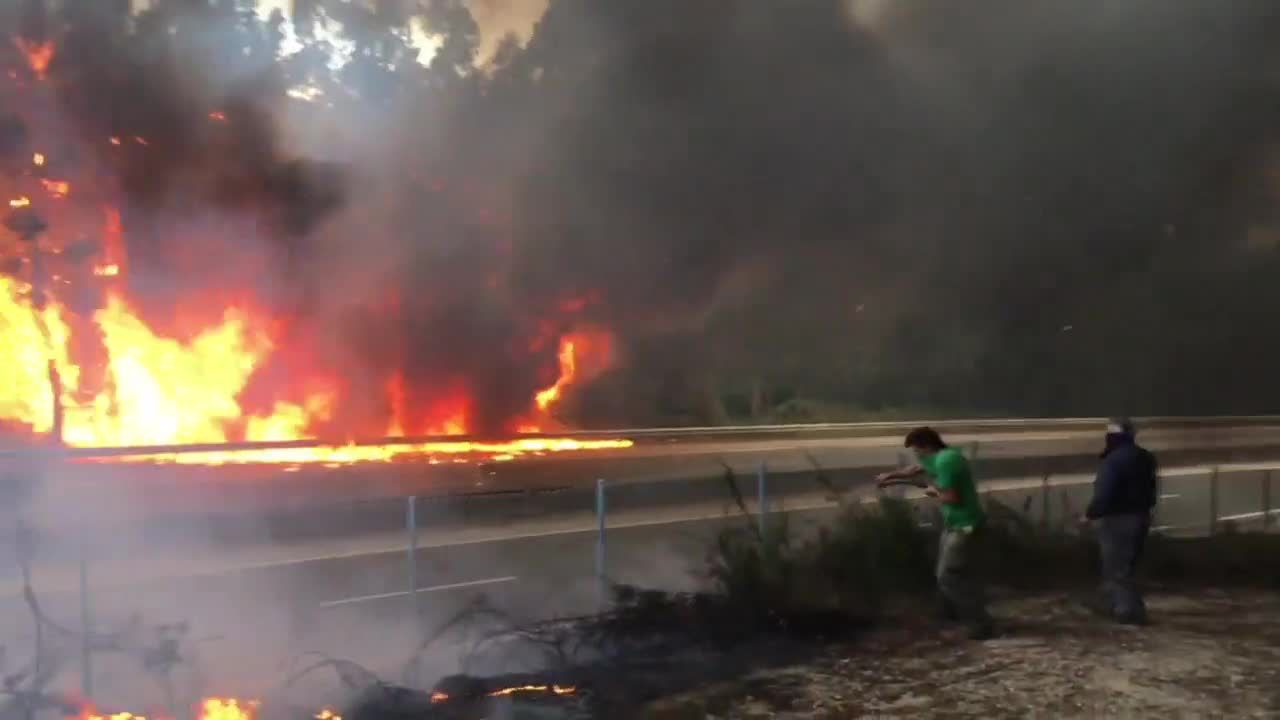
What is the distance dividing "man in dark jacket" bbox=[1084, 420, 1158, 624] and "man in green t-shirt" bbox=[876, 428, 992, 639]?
0.83 metres

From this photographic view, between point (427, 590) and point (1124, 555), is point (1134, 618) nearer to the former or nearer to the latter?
point (1124, 555)

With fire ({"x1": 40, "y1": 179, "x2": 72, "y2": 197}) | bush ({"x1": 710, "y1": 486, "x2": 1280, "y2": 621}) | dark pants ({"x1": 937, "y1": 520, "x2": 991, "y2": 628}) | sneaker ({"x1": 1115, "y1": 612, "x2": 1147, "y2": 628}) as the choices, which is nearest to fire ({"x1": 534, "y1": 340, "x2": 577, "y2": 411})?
fire ({"x1": 40, "y1": 179, "x2": 72, "y2": 197})

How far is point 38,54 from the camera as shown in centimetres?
1443

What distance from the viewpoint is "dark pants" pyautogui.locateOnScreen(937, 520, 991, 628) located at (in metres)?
6.79

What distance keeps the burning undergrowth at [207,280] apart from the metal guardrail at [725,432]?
0.79 meters

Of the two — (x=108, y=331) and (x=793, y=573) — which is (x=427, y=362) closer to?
(x=108, y=331)

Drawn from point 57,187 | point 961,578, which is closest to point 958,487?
point 961,578

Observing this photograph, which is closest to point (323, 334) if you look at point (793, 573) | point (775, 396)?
point (793, 573)

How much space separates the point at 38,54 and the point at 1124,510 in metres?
14.0

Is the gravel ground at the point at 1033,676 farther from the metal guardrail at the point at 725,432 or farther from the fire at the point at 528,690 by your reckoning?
the metal guardrail at the point at 725,432

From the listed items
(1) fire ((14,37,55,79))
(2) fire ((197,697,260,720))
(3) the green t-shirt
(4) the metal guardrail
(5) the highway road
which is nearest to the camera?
(2) fire ((197,697,260,720))

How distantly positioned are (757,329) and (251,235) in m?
11.2

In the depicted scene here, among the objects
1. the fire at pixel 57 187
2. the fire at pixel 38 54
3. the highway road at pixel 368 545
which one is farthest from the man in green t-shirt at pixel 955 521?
the fire at pixel 38 54

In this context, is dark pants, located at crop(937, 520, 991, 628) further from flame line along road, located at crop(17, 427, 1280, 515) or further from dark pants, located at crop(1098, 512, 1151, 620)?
flame line along road, located at crop(17, 427, 1280, 515)
